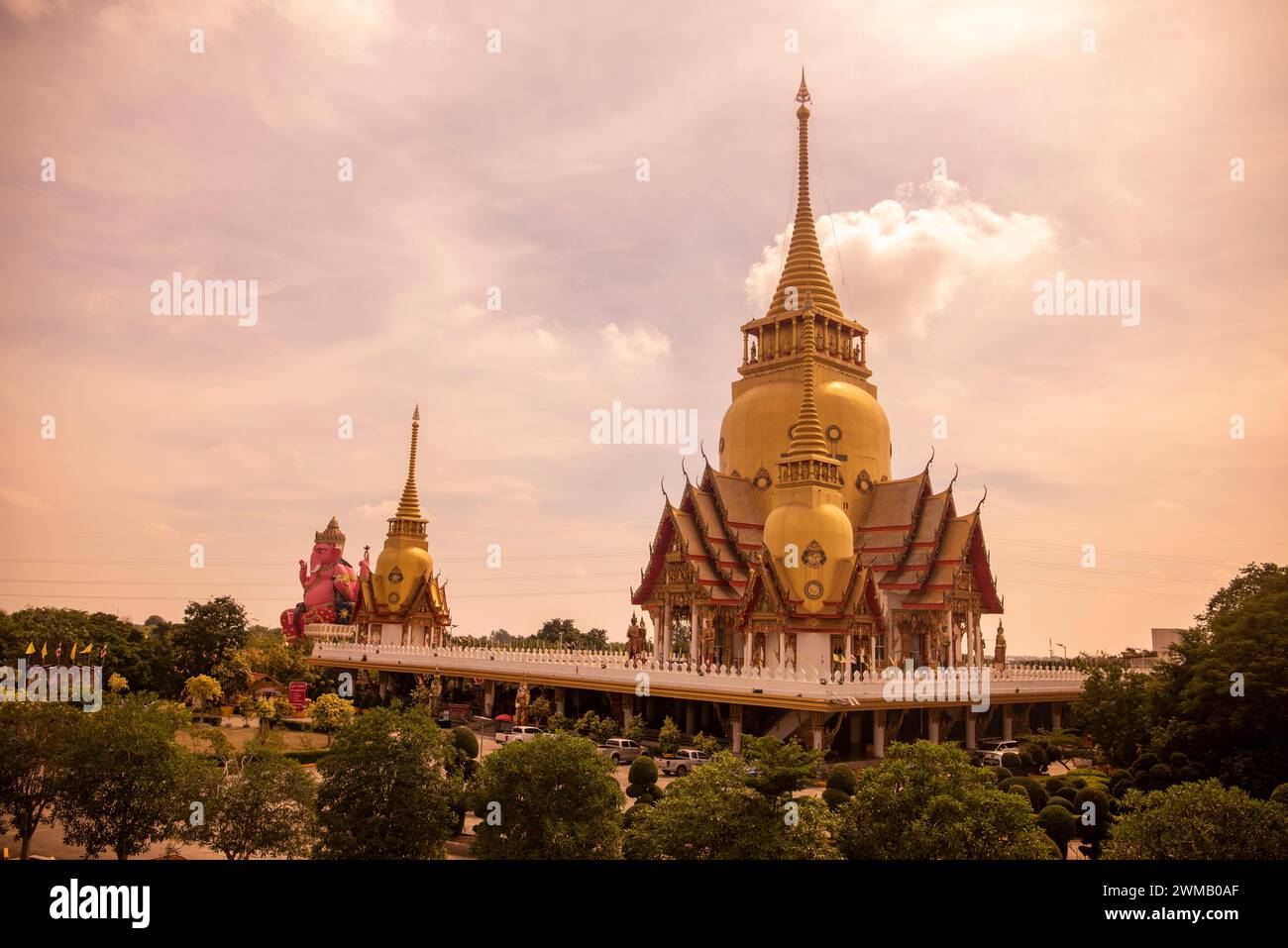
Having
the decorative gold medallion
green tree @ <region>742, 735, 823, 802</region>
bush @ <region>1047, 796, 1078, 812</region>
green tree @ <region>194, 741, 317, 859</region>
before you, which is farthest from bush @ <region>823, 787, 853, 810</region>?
the decorative gold medallion

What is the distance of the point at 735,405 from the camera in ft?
177

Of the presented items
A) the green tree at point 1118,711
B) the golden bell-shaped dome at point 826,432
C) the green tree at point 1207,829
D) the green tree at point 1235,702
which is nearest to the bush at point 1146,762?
the green tree at point 1235,702

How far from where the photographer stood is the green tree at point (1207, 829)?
49.9 feet

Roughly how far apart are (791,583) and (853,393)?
16.7m

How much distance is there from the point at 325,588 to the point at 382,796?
2962 inches

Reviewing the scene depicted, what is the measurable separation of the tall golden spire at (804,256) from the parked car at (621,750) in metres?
28.8

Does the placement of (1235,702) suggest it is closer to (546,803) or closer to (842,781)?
(842,781)

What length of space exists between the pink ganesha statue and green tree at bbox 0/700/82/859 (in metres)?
64.9

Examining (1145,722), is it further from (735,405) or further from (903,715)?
(735,405)

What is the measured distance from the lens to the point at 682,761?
33.6m

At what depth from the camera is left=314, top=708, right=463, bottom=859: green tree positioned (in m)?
18.8

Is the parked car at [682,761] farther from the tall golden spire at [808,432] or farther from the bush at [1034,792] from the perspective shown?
the tall golden spire at [808,432]

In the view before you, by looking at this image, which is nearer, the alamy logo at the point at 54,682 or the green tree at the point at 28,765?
the green tree at the point at 28,765

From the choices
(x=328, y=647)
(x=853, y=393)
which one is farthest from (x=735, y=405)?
(x=328, y=647)
